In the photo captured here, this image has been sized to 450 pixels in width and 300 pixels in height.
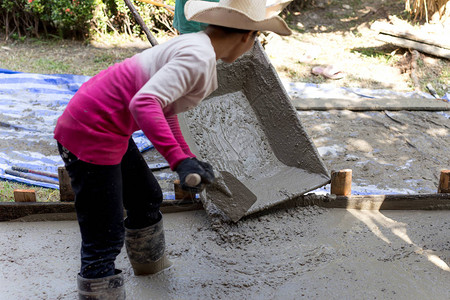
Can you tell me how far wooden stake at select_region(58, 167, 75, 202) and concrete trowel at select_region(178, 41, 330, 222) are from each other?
734 millimetres

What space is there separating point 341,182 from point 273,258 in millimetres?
671

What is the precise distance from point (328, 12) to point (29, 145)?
254 inches

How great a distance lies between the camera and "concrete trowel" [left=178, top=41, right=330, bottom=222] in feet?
9.39

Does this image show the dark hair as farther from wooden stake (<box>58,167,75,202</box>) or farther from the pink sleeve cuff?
wooden stake (<box>58,167,75,202</box>)

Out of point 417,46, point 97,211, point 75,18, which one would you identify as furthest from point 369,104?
point 75,18

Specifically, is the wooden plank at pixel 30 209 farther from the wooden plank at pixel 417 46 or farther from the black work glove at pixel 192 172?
the wooden plank at pixel 417 46

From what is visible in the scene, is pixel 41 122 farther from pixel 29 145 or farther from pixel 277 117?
pixel 277 117

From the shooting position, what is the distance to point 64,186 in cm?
266

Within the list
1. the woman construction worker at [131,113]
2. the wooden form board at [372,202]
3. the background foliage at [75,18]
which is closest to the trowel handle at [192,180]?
→ the woman construction worker at [131,113]

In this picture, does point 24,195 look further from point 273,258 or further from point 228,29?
point 228,29

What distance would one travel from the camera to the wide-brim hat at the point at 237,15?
1645 mm

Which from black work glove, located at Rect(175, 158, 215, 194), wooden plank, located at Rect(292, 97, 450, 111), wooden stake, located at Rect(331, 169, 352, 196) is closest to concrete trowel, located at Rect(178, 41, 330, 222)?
wooden stake, located at Rect(331, 169, 352, 196)

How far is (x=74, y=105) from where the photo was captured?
1701 mm

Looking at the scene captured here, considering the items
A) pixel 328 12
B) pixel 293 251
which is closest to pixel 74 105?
pixel 293 251
